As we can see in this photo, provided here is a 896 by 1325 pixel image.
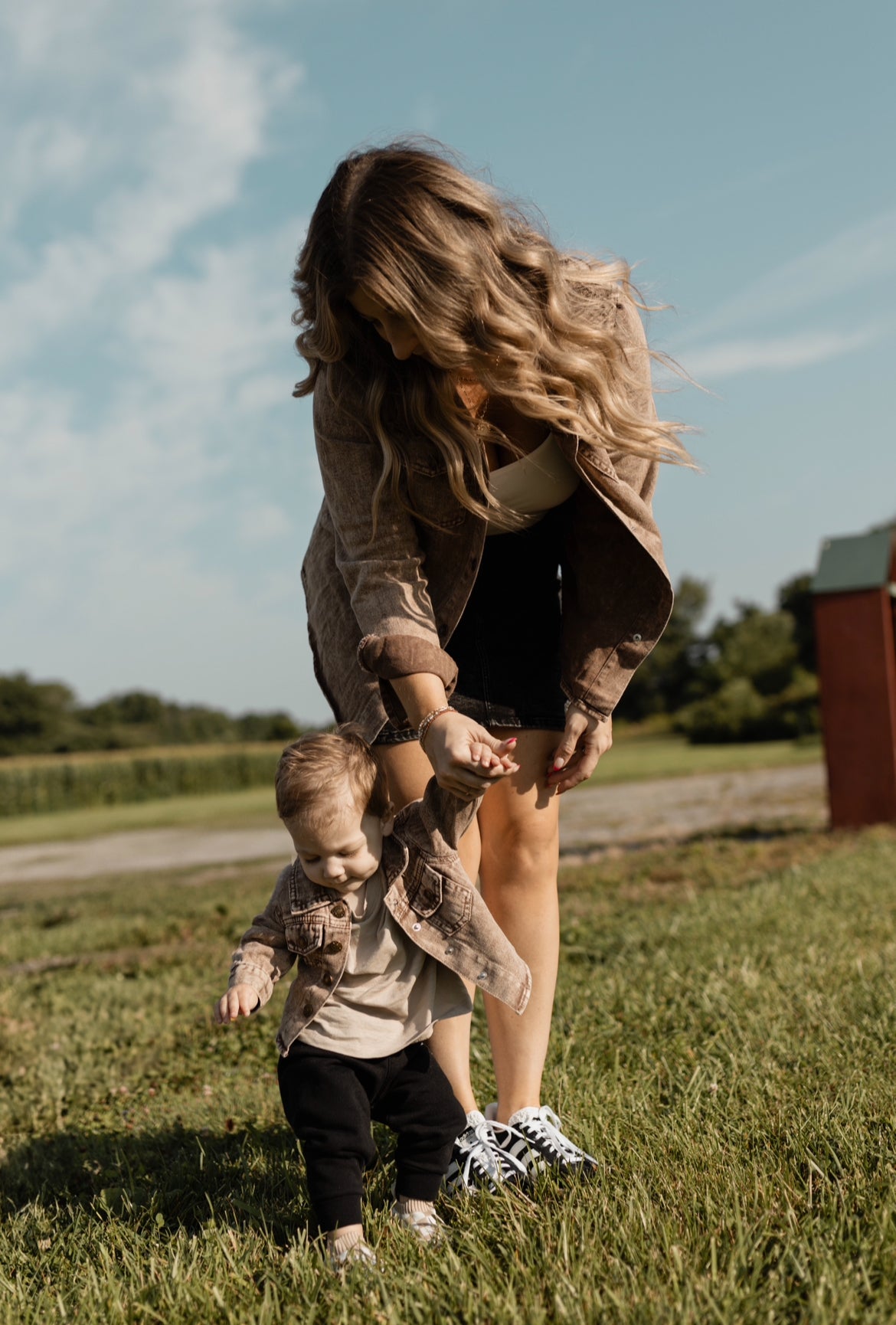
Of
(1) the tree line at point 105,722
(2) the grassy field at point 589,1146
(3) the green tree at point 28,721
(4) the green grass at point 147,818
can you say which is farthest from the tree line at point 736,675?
(3) the green tree at point 28,721

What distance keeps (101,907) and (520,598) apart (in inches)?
320

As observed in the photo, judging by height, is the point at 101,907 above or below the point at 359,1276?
below

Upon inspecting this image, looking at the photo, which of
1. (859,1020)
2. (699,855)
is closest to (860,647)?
(699,855)

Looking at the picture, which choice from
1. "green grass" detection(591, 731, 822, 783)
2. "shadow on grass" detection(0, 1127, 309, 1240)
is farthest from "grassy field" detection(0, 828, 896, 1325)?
"green grass" detection(591, 731, 822, 783)

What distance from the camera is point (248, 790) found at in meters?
45.5

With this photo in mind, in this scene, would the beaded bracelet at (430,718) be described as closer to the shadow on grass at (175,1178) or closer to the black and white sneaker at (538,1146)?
the black and white sneaker at (538,1146)

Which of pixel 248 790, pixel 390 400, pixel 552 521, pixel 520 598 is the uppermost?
pixel 390 400

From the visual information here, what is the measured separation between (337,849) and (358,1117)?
504 millimetres

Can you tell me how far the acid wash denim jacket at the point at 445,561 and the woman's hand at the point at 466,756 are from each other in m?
0.24

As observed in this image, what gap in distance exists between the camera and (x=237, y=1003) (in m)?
2.08

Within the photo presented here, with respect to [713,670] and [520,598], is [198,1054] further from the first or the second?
[713,670]

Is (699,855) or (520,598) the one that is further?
(699,855)

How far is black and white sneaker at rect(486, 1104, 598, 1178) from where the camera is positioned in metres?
2.22

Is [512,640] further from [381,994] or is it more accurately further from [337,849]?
[381,994]
